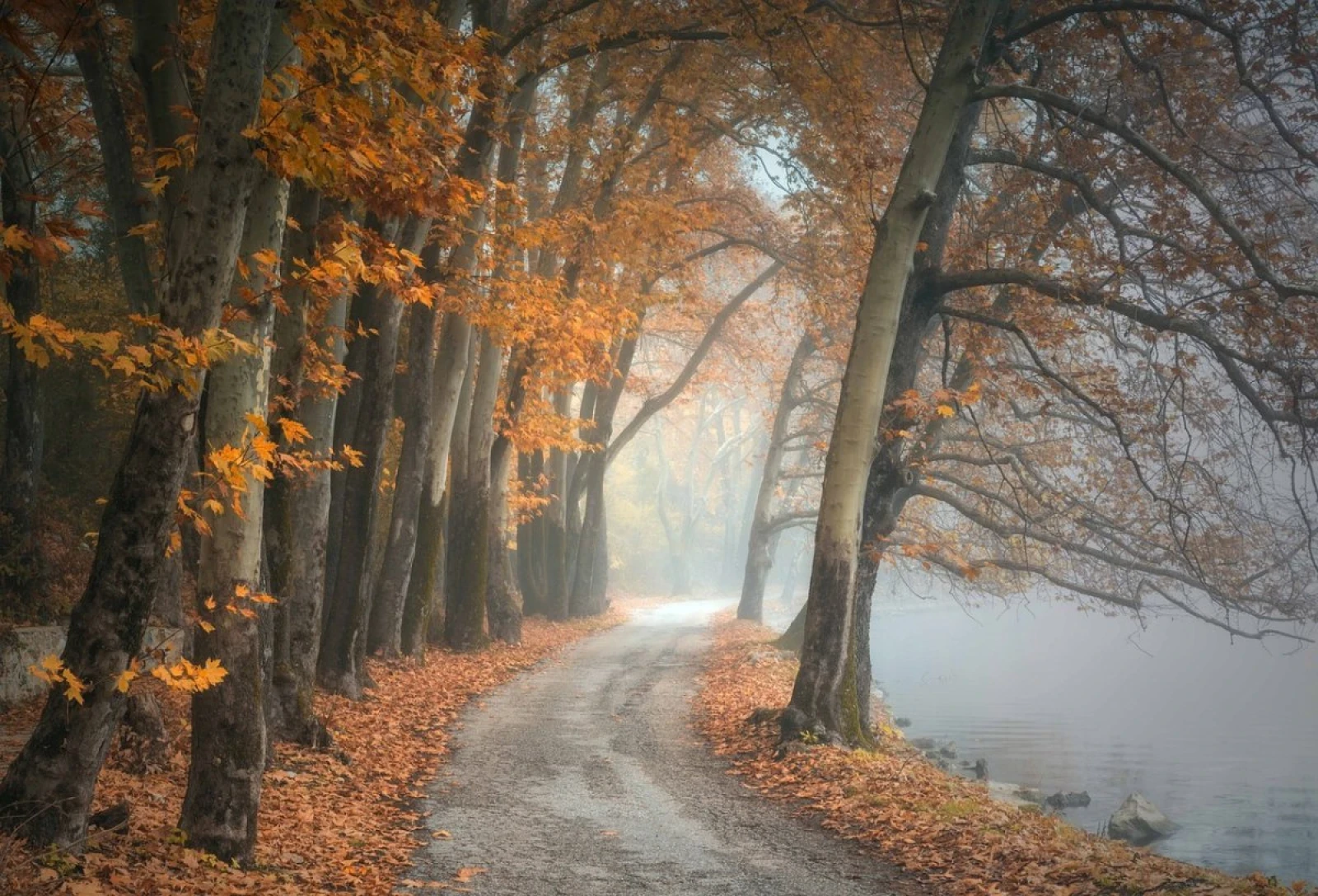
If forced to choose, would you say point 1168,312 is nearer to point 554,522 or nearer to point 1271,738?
point 1271,738

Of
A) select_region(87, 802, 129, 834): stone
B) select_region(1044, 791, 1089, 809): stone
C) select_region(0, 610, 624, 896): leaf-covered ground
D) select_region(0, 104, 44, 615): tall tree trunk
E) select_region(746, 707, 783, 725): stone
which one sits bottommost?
select_region(1044, 791, 1089, 809): stone

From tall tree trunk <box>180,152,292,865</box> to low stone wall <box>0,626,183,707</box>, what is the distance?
3.72 metres

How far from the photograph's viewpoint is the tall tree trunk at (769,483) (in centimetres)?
2625

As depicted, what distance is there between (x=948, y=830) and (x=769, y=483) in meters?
20.9

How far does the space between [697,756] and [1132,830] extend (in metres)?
5.95

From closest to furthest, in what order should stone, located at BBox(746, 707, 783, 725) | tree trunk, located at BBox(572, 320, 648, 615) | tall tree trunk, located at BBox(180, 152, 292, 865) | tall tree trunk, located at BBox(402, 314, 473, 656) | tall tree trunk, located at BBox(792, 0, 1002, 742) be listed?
tall tree trunk, located at BBox(180, 152, 292, 865), tall tree trunk, located at BBox(792, 0, 1002, 742), stone, located at BBox(746, 707, 783, 725), tall tree trunk, located at BBox(402, 314, 473, 656), tree trunk, located at BBox(572, 320, 648, 615)

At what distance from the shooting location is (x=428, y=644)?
18203 millimetres

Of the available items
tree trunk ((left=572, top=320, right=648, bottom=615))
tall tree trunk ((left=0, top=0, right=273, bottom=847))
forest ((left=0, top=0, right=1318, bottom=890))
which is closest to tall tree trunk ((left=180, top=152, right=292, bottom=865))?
forest ((left=0, top=0, right=1318, bottom=890))

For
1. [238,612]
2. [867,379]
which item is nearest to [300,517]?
[238,612]

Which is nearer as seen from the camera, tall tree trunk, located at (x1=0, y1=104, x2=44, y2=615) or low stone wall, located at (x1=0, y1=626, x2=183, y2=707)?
low stone wall, located at (x1=0, y1=626, x2=183, y2=707)

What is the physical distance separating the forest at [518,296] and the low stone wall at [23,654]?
29.6 inches

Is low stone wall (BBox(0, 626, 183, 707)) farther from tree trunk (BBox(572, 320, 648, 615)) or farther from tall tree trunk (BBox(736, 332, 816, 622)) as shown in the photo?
tall tree trunk (BBox(736, 332, 816, 622))

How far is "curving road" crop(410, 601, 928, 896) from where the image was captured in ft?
22.0

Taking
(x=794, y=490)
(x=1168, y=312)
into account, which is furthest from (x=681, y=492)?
(x=1168, y=312)
